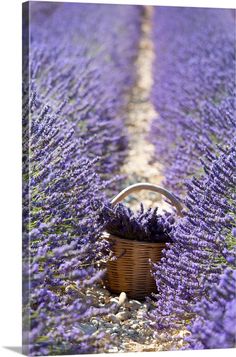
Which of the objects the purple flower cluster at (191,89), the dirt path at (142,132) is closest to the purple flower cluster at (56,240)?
the purple flower cluster at (191,89)

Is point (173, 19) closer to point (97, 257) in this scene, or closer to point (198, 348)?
point (97, 257)

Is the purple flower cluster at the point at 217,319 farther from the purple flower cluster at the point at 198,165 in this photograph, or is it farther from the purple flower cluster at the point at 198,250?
the purple flower cluster at the point at 198,250

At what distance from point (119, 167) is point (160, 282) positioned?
1.77 metres

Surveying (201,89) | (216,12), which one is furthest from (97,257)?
(216,12)

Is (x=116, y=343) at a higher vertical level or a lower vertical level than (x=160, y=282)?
lower

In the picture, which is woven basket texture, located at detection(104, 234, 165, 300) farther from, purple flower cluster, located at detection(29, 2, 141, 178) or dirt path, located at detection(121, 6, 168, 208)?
dirt path, located at detection(121, 6, 168, 208)

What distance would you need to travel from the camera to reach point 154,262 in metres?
3.06

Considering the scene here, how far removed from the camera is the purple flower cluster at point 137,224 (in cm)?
308

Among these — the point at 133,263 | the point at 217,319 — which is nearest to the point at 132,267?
the point at 133,263

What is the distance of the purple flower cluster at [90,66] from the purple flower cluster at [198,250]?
0.86m

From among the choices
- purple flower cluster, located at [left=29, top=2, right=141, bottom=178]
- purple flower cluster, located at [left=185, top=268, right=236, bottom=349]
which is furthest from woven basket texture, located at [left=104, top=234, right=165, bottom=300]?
purple flower cluster, located at [left=29, top=2, right=141, bottom=178]

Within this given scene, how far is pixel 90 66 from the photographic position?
5.81m

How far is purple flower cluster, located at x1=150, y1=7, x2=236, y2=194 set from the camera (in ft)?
13.4
